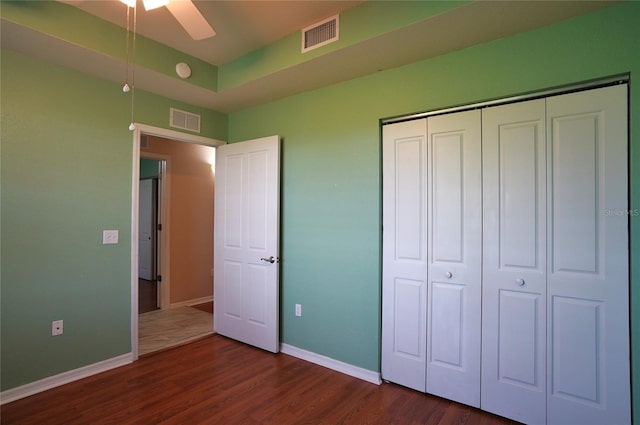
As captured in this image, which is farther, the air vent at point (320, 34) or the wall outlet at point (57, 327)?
the wall outlet at point (57, 327)

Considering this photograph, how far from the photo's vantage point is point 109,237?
274 centimetres

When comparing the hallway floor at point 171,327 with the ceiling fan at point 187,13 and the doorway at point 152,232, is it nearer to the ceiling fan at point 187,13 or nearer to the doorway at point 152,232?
the doorway at point 152,232

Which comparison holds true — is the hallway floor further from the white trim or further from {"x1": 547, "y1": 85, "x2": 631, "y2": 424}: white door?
{"x1": 547, "y1": 85, "x2": 631, "y2": 424}: white door

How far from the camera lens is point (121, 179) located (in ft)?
9.27

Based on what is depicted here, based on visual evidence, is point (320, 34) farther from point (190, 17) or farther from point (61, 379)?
point (61, 379)

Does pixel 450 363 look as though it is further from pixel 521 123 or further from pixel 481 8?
pixel 481 8

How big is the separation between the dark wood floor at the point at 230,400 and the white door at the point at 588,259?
54 cm

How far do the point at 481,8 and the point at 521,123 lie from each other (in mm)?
740

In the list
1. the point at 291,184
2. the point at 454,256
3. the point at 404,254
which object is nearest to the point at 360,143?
the point at 291,184

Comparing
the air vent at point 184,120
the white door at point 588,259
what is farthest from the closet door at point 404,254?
the air vent at point 184,120

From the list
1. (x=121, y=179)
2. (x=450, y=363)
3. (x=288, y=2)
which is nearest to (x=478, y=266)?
(x=450, y=363)

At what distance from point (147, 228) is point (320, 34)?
5036 millimetres

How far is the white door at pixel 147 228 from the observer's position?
5484mm

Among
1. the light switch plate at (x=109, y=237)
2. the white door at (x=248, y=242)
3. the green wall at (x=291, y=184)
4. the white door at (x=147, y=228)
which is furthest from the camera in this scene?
the white door at (x=147, y=228)
